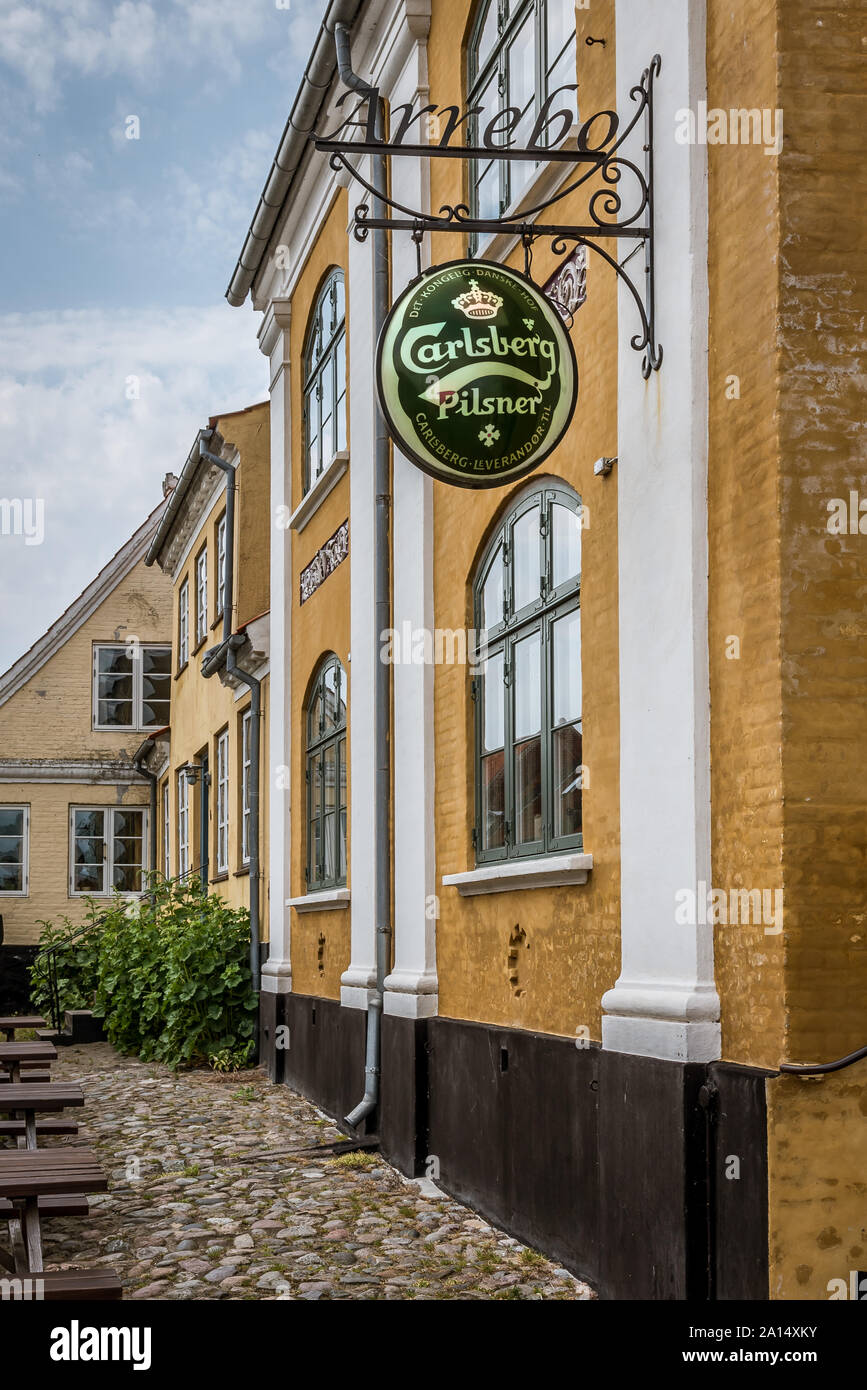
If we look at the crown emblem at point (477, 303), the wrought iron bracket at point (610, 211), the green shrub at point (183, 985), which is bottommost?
the green shrub at point (183, 985)

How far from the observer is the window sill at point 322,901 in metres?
11.4

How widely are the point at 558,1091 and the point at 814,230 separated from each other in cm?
354

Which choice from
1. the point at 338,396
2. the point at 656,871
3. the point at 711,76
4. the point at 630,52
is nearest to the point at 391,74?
the point at 338,396

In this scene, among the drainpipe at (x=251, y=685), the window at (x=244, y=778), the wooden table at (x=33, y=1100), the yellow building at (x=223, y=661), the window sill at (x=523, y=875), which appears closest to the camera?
the window sill at (x=523, y=875)

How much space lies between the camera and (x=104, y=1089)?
44.8ft

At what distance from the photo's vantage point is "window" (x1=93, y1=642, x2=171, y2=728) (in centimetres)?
2778

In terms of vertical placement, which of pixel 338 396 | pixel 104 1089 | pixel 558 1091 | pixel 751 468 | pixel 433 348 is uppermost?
pixel 338 396

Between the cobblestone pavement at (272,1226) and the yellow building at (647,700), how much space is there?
259 millimetres

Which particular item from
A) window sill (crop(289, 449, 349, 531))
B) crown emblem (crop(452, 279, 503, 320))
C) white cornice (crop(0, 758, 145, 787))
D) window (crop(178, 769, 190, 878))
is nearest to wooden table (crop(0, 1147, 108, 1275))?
crown emblem (crop(452, 279, 503, 320))

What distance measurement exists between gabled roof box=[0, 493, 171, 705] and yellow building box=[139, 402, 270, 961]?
384 centimetres

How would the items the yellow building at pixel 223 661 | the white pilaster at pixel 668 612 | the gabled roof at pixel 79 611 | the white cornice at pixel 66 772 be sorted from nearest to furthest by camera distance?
the white pilaster at pixel 668 612
the yellow building at pixel 223 661
the white cornice at pixel 66 772
the gabled roof at pixel 79 611

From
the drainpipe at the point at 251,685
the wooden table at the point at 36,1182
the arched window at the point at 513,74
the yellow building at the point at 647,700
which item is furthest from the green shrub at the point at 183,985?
the wooden table at the point at 36,1182

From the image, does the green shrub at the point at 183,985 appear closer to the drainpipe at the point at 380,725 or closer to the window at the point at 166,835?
the drainpipe at the point at 380,725
